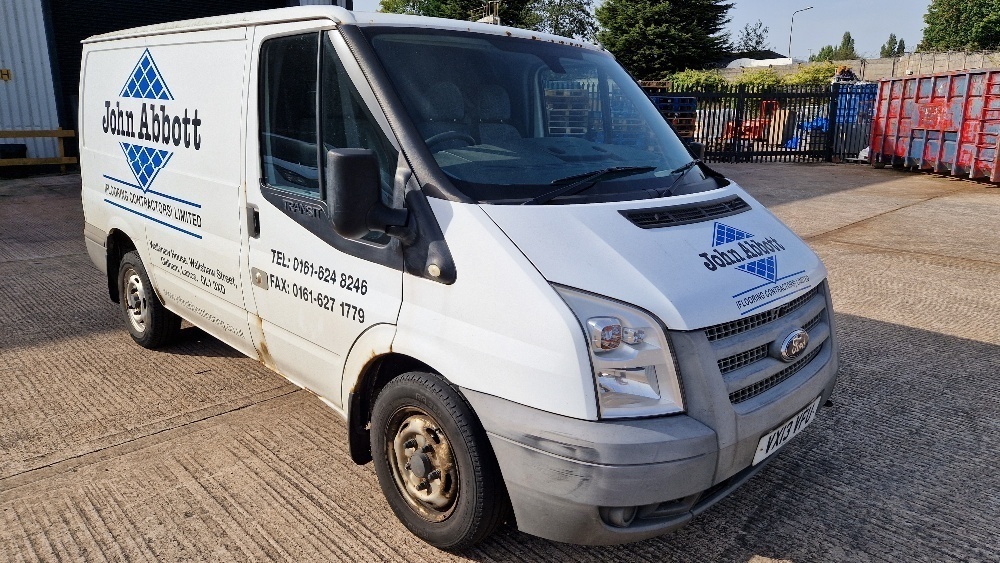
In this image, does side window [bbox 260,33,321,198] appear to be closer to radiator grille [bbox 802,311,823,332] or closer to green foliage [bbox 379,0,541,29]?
radiator grille [bbox 802,311,823,332]

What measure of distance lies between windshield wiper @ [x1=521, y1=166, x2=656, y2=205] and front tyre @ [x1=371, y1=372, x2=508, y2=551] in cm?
78

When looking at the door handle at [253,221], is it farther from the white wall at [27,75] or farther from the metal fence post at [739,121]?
the metal fence post at [739,121]

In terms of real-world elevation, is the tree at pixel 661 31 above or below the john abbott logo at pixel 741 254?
above

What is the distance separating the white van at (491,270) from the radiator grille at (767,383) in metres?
0.01

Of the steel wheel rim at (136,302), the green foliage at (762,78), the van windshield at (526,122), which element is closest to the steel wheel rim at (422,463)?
the van windshield at (526,122)

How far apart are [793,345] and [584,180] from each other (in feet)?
3.36

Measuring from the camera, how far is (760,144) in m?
19.8

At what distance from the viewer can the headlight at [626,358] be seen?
226 cm

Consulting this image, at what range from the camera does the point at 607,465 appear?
221 centimetres

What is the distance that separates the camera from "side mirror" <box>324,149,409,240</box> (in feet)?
7.91

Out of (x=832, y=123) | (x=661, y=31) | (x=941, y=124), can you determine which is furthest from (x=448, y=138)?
(x=661, y=31)

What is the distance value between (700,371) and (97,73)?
4.64m

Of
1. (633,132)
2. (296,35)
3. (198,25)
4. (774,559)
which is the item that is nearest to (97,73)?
(198,25)

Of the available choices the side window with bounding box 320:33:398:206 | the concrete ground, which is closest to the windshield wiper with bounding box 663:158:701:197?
the side window with bounding box 320:33:398:206
